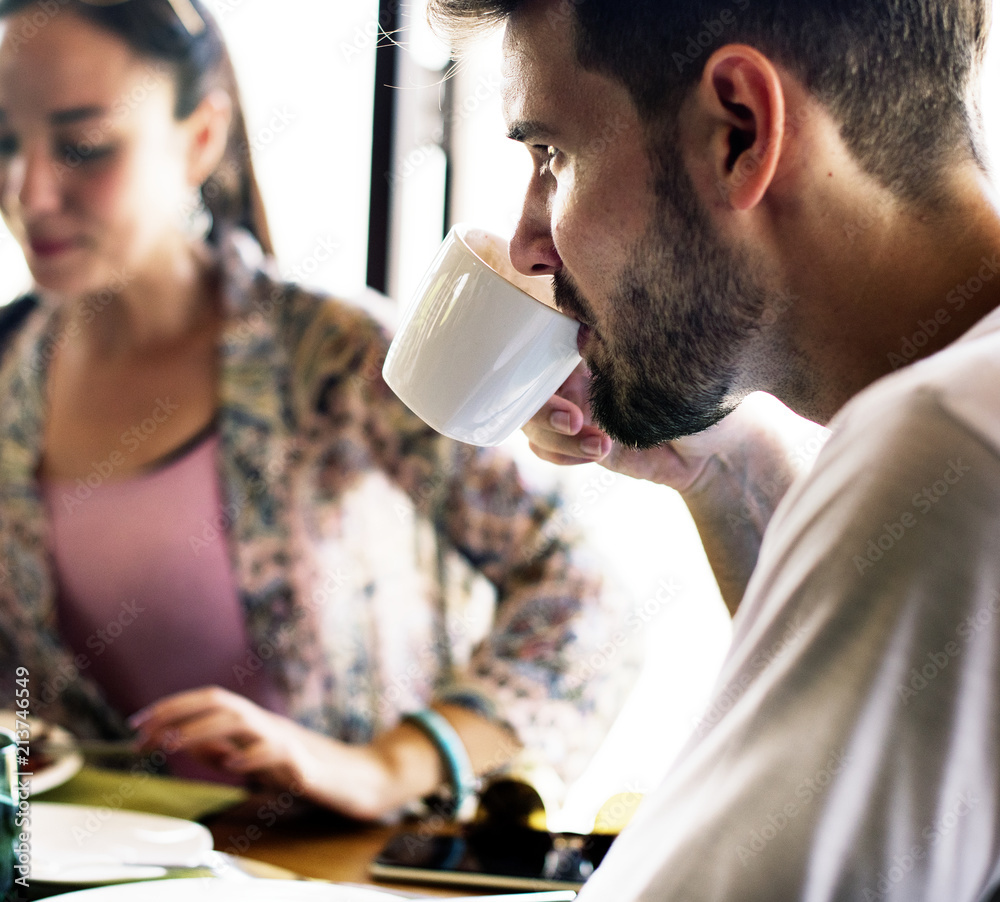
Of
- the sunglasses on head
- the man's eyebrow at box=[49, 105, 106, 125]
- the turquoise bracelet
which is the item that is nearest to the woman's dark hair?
the sunglasses on head

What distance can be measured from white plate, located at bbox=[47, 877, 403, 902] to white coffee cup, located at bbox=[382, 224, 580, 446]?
1.18ft

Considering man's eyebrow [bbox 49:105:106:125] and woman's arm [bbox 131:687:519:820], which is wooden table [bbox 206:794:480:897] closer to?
woman's arm [bbox 131:687:519:820]

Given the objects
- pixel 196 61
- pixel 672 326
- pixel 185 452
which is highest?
pixel 196 61

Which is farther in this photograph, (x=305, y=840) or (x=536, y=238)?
(x=305, y=840)

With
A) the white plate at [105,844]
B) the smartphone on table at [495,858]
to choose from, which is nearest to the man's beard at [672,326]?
the smartphone on table at [495,858]

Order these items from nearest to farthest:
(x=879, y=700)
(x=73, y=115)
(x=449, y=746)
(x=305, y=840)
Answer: (x=879, y=700) → (x=305, y=840) → (x=449, y=746) → (x=73, y=115)

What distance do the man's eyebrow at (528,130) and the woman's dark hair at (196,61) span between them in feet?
3.21

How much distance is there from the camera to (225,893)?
0.70 metres

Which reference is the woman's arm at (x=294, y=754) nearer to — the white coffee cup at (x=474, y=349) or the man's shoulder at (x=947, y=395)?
the white coffee cup at (x=474, y=349)

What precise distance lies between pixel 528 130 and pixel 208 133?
1.02m

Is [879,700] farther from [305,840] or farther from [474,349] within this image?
[305,840]

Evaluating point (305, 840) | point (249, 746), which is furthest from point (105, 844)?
point (249, 746)

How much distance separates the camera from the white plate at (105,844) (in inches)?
30.3

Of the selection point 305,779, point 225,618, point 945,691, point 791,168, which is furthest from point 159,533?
point 945,691
